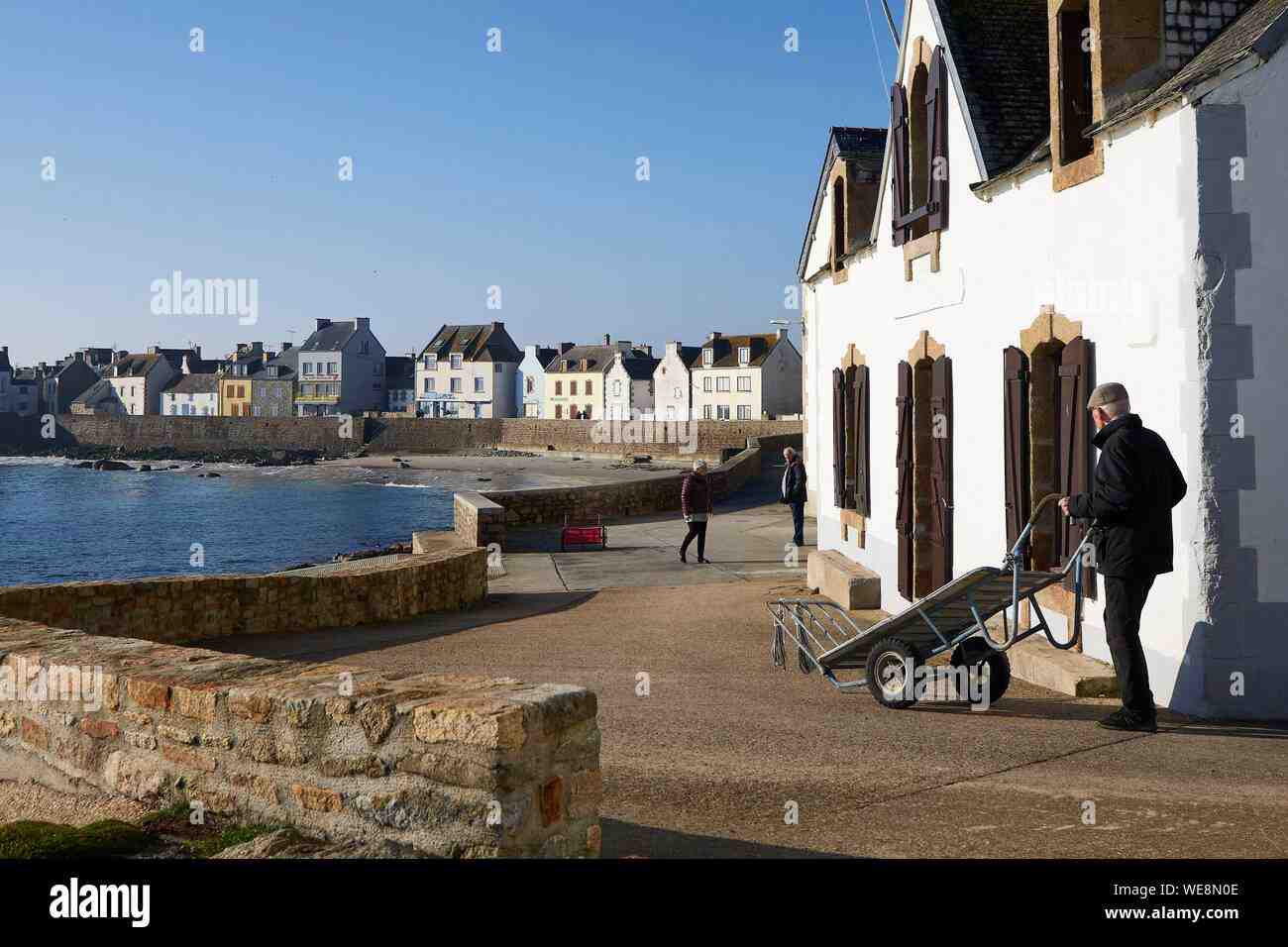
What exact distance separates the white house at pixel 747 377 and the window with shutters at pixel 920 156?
7221 centimetres

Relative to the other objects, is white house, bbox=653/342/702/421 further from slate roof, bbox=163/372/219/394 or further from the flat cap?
the flat cap

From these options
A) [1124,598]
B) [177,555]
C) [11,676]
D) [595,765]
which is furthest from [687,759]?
[177,555]

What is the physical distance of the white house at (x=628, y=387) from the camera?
9944 cm

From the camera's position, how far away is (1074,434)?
344 inches

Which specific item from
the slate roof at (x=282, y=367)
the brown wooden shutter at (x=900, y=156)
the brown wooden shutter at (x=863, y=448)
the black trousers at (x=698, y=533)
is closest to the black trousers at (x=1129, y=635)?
the brown wooden shutter at (x=900, y=156)

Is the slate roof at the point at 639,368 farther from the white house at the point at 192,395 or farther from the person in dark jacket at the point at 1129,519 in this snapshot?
the person in dark jacket at the point at 1129,519

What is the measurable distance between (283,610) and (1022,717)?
8237 millimetres

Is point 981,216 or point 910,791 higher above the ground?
point 981,216

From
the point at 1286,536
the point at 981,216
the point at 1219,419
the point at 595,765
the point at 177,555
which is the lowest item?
the point at 177,555

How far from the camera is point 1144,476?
22.3ft

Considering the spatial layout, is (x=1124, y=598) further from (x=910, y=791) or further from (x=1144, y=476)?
(x=910, y=791)

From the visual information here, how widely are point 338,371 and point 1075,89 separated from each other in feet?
362

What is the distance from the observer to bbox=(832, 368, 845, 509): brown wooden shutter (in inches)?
629

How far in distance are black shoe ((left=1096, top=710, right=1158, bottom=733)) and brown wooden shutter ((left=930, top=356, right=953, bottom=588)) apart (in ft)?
14.7
